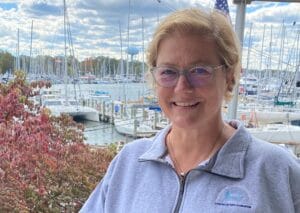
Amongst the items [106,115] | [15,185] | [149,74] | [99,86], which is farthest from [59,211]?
[99,86]

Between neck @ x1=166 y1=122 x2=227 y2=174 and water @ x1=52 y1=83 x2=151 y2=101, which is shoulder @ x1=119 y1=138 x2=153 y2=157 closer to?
neck @ x1=166 y1=122 x2=227 y2=174

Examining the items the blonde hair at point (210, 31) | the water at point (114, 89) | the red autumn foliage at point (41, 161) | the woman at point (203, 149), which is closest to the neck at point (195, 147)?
the woman at point (203, 149)

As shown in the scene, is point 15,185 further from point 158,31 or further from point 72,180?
point 158,31

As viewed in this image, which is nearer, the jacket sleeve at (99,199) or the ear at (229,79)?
the ear at (229,79)

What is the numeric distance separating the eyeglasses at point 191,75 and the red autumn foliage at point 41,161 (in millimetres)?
1317

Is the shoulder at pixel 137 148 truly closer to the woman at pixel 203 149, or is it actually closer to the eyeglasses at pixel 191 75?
the woman at pixel 203 149

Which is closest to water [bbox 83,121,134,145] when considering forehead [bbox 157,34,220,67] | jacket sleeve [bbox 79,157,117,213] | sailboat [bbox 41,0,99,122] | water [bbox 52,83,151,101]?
sailboat [bbox 41,0,99,122]

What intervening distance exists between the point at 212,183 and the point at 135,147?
0.28m

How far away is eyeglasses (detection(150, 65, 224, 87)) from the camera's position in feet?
3.32

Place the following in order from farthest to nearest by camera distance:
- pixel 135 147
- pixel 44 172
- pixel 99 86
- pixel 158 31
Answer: pixel 99 86 < pixel 44 172 < pixel 135 147 < pixel 158 31

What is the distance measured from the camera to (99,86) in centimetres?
2245

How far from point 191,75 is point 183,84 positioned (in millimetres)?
29

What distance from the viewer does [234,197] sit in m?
0.95

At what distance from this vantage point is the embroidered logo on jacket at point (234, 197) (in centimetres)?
94
